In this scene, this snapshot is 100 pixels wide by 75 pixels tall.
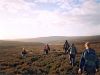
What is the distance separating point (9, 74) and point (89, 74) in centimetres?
1522

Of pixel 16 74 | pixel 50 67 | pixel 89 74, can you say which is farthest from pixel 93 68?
pixel 50 67

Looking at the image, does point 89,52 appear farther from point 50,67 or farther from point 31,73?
point 50,67

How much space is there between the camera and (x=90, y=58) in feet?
49.6

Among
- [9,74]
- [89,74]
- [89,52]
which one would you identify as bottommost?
[9,74]

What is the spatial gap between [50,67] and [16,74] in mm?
5536

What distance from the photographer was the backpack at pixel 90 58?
15.1m

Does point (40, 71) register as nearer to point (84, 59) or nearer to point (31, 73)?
point (31, 73)

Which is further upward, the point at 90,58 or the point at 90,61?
the point at 90,58

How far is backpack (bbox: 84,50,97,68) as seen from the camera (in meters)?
15.1

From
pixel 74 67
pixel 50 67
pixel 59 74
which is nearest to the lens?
pixel 59 74

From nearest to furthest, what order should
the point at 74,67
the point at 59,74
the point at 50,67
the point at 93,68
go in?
1. the point at 93,68
2. the point at 59,74
3. the point at 74,67
4. the point at 50,67

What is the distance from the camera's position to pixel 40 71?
97.0 feet

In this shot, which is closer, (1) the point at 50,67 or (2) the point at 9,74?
(2) the point at 9,74

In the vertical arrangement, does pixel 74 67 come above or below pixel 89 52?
below
